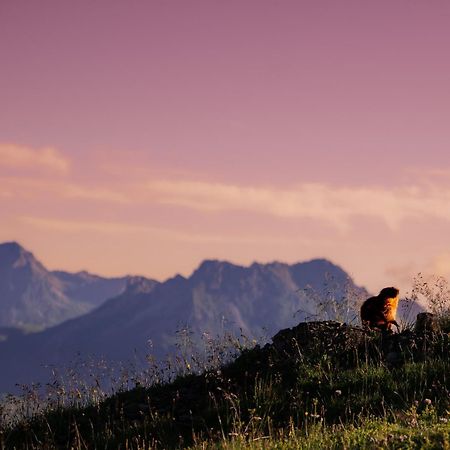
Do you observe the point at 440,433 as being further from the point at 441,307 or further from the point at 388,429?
the point at 441,307

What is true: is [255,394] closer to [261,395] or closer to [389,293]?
[261,395]

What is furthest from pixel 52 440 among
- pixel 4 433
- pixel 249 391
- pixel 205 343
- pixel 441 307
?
pixel 441 307

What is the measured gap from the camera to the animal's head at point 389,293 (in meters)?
17.4

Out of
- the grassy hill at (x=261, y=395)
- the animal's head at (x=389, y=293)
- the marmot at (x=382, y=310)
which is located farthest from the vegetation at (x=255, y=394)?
the animal's head at (x=389, y=293)

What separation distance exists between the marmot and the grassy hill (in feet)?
1.96

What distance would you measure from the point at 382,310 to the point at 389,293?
42 cm

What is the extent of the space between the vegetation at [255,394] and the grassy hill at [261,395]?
0.02 m

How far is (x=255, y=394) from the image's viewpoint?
1377 cm

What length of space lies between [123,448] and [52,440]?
1.62 meters

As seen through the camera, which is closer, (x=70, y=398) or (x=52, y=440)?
(x=52, y=440)

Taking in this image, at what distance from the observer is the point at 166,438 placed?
1271 centimetres

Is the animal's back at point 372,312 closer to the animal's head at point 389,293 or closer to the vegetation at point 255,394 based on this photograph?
the animal's head at point 389,293

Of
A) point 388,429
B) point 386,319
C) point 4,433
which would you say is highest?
point 386,319

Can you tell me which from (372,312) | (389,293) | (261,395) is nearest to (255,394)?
(261,395)
